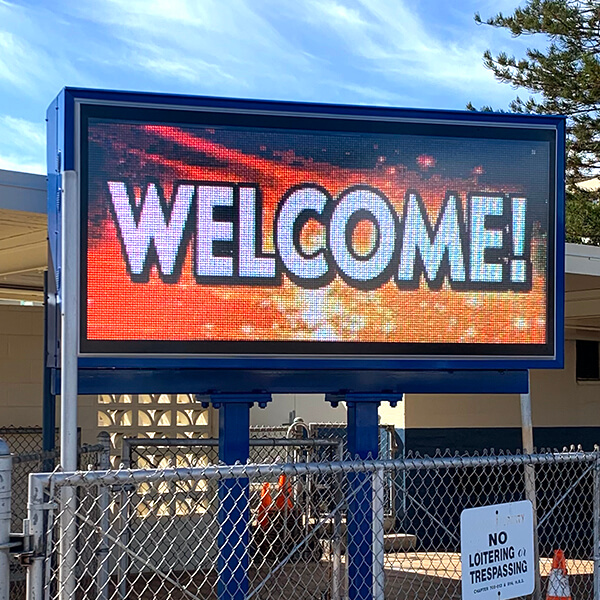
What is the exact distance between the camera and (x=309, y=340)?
557 centimetres

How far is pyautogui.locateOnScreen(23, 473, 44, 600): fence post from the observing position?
11.3 ft

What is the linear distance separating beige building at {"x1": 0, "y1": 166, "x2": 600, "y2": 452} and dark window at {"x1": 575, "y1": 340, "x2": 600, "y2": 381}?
0.01 metres

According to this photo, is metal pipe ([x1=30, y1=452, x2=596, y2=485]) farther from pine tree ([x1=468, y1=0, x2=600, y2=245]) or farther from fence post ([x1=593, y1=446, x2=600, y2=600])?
pine tree ([x1=468, y1=0, x2=600, y2=245])

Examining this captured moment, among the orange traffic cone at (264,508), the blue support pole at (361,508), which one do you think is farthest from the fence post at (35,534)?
the orange traffic cone at (264,508)

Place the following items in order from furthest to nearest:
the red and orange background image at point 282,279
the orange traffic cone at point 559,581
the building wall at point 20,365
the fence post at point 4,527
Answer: the building wall at point 20,365 < the orange traffic cone at point 559,581 < the red and orange background image at point 282,279 < the fence post at point 4,527

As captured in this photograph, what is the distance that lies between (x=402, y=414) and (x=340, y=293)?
651 cm

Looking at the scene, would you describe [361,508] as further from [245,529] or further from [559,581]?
[559,581]

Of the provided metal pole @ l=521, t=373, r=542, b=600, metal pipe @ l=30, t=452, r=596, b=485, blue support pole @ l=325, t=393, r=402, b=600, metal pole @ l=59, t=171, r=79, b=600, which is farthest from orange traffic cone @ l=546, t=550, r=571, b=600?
metal pole @ l=59, t=171, r=79, b=600

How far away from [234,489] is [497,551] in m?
1.76

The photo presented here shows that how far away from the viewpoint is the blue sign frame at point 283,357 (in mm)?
5297

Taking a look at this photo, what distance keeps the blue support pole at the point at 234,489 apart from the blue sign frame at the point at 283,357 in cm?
17

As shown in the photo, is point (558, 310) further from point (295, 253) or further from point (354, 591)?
point (354, 591)

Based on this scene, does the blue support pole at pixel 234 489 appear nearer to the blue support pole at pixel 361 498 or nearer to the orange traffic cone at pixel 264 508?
the blue support pole at pixel 361 498

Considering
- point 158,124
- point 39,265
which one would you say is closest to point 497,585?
point 158,124
